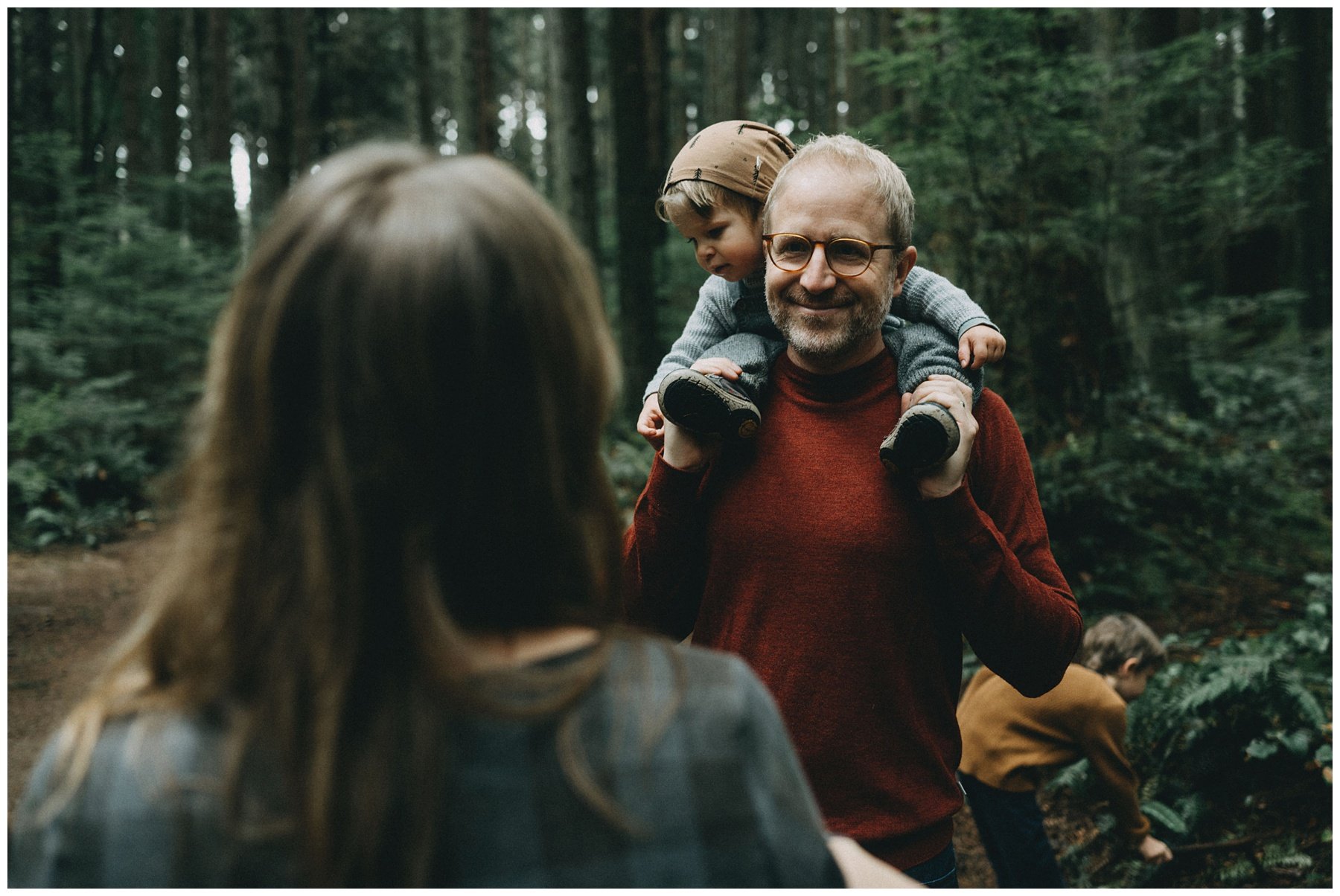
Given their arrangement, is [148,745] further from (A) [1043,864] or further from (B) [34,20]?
(B) [34,20]

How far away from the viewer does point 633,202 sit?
10797 mm

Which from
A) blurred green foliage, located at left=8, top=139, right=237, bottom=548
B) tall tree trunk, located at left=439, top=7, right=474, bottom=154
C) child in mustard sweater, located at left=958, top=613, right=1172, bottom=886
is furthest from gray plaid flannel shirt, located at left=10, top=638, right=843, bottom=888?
tall tree trunk, located at left=439, top=7, right=474, bottom=154

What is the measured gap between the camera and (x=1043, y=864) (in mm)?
3709

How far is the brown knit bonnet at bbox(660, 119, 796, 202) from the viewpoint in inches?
104

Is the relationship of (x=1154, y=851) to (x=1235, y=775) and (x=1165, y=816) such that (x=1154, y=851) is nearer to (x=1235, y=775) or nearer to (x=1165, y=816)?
(x=1165, y=816)

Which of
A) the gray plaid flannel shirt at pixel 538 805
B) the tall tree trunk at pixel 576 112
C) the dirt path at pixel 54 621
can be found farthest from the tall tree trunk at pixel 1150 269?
the dirt path at pixel 54 621

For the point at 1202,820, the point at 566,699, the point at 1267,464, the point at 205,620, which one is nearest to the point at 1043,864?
the point at 1202,820

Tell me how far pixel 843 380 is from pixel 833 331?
0.14 meters

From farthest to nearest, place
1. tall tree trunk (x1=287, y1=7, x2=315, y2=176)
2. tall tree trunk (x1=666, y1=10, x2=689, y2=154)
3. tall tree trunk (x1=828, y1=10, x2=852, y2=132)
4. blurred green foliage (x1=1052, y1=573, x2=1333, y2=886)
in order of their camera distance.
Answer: tall tree trunk (x1=666, y1=10, x2=689, y2=154)
tall tree trunk (x1=828, y1=10, x2=852, y2=132)
tall tree trunk (x1=287, y1=7, x2=315, y2=176)
blurred green foliage (x1=1052, y1=573, x2=1333, y2=886)

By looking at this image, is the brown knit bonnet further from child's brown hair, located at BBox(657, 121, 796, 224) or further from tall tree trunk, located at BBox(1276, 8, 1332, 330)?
tall tree trunk, located at BBox(1276, 8, 1332, 330)

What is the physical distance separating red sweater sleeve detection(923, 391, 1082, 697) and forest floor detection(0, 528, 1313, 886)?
2.80 metres

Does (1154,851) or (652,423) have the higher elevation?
(652,423)

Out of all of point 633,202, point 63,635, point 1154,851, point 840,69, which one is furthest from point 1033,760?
point 840,69

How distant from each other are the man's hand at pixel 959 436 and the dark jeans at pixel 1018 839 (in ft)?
7.41
